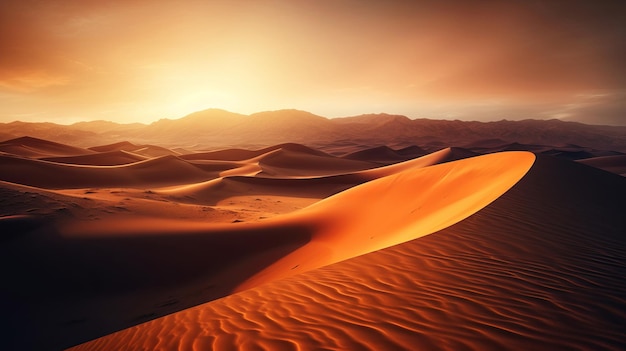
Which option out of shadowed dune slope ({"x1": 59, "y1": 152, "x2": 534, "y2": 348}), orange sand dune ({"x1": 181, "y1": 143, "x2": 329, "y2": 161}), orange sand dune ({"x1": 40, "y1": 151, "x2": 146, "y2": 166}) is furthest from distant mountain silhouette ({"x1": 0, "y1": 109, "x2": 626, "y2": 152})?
shadowed dune slope ({"x1": 59, "y1": 152, "x2": 534, "y2": 348})

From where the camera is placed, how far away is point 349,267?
428 cm

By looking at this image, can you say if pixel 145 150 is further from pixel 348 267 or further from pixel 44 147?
pixel 348 267

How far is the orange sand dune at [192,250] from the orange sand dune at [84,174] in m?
12.0

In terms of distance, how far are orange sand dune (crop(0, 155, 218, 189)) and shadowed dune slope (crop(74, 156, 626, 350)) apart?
19.5 meters

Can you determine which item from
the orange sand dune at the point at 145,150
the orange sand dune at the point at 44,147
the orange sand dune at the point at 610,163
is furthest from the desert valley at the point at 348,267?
the orange sand dune at the point at 145,150

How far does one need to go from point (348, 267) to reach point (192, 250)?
236 inches

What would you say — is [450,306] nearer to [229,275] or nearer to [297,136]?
[229,275]

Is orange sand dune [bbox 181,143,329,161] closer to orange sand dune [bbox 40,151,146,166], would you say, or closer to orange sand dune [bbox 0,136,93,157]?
orange sand dune [bbox 40,151,146,166]

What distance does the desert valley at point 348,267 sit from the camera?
273cm

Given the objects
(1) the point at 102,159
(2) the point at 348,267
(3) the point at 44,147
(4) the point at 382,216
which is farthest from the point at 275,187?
(3) the point at 44,147

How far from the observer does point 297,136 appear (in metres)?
142

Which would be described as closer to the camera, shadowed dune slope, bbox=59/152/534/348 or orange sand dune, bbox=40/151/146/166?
shadowed dune slope, bbox=59/152/534/348

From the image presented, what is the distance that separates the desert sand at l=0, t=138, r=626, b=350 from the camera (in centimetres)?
273

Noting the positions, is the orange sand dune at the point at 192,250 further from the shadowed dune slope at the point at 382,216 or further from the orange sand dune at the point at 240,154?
the orange sand dune at the point at 240,154
